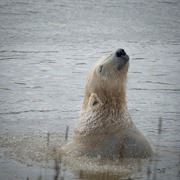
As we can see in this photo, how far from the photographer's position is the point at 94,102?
5.39 meters

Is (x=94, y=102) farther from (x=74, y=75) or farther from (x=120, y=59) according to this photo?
(x=74, y=75)

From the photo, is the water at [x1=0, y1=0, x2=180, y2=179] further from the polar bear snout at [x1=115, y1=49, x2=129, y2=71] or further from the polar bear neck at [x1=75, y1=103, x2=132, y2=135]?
the polar bear snout at [x1=115, y1=49, x2=129, y2=71]

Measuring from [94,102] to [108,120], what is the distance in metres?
0.29

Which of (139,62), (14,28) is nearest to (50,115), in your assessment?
(139,62)

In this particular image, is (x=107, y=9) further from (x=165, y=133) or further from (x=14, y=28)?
(x=165, y=133)

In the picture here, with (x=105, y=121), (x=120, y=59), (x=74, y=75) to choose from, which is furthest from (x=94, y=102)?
(x=74, y=75)

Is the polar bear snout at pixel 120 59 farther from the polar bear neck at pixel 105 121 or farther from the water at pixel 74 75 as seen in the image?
the water at pixel 74 75

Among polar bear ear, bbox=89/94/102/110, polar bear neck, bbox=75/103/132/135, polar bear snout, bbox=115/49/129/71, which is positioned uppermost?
polar bear snout, bbox=115/49/129/71

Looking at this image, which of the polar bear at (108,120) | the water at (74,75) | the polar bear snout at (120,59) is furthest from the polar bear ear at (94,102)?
the water at (74,75)

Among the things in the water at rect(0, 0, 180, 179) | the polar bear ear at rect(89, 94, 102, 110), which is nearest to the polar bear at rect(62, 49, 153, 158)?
the polar bear ear at rect(89, 94, 102, 110)

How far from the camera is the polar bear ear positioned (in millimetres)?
5375

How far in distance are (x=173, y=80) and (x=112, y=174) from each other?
16.1 feet

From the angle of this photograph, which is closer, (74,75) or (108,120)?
(108,120)

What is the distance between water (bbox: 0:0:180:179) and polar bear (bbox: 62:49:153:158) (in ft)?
0.50
